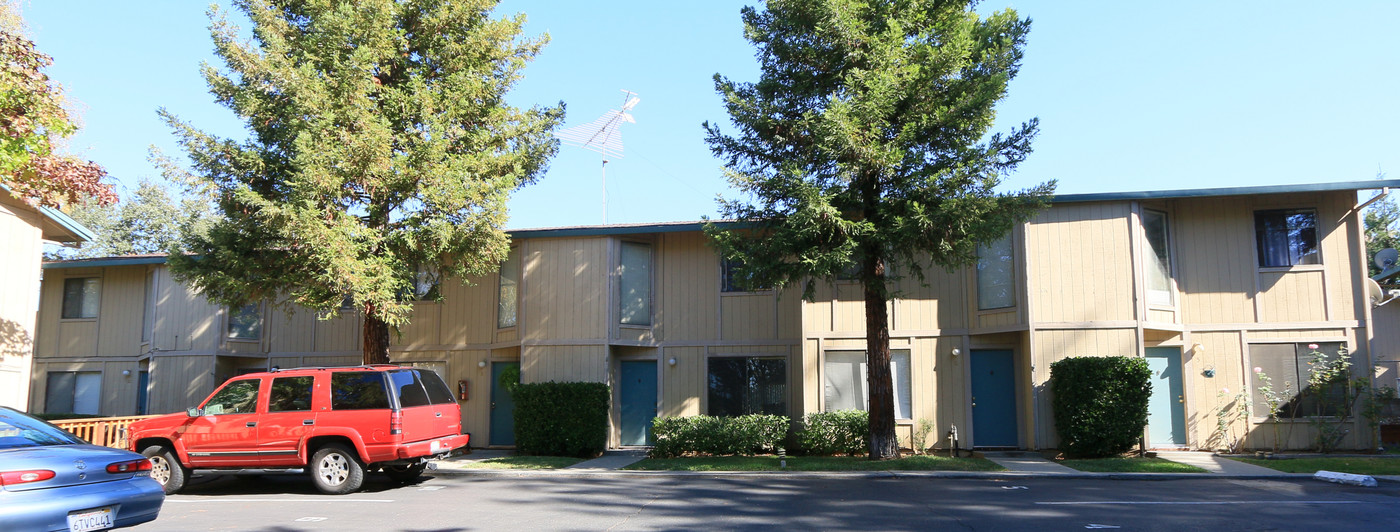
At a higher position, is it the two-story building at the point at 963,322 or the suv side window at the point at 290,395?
the two-story building at the point at 963,322

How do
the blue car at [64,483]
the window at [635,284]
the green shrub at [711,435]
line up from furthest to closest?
the window at [635,284] < the green shrub at [711,435] < the blue car at [64,483]

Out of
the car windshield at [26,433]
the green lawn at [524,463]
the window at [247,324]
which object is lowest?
the green lawn at [524,463]

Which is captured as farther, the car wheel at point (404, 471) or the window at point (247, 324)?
the window at point (247, 324)

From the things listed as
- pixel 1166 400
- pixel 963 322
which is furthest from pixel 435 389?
pixel 1166 400

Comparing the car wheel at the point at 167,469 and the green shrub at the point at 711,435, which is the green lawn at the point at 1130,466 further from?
the car wheel at the point at 167,469

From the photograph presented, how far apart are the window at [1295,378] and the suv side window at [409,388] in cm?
1476

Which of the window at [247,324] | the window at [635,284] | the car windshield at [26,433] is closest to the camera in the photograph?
the car windshield at [26,433]

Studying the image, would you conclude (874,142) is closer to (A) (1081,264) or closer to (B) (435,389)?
(A) (1081,264)

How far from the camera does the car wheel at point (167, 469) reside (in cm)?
1191

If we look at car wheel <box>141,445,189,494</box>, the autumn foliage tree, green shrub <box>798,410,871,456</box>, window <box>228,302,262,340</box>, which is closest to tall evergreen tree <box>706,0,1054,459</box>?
green shrub <box>798,410,871,456</box>

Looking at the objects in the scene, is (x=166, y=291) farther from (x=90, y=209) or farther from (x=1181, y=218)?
(x=90, y=209)

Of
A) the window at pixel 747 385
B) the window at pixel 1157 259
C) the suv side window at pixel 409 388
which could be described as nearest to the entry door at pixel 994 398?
the window at pixel 1157 259

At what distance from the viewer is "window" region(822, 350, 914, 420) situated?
55.6ft

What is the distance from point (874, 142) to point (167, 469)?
36.7 feet
